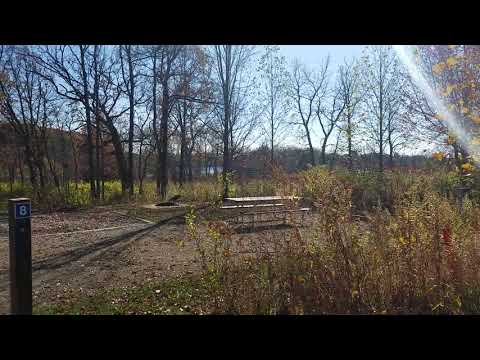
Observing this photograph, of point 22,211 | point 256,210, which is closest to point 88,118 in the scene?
→ point 256,210

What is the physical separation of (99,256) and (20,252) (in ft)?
10.8

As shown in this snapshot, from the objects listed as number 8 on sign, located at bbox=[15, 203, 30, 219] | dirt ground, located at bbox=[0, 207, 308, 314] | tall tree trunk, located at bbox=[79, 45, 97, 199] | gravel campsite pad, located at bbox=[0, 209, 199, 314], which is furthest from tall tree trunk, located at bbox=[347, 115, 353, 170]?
number 8 on sign, located at bbox=[15, 203, 30, 219]

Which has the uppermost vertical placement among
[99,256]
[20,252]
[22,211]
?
[22,211]

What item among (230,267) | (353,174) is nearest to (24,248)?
(230,267)

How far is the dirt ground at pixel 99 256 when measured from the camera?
4399 mm

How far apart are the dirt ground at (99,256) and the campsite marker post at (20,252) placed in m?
1.12

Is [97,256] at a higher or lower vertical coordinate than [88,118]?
lower

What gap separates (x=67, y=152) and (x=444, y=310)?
70.8 feet

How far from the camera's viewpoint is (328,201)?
3.31 metres

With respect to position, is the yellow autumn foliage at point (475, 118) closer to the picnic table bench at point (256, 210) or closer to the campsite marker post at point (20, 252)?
the campsite marker post at point (20, 252)

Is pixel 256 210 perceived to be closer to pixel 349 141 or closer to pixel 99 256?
pixel 99 256

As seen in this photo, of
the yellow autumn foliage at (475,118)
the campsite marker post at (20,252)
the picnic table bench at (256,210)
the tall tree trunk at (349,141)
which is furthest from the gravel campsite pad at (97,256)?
the tall tree trunk at (349,141)

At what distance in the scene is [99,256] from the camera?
226 inches

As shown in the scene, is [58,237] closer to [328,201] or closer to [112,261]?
[112,261]
